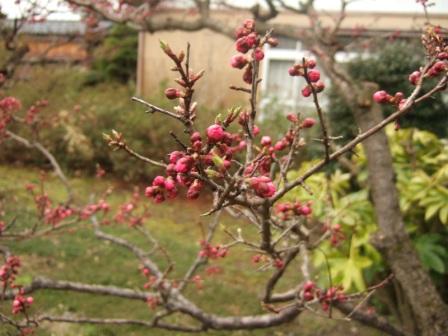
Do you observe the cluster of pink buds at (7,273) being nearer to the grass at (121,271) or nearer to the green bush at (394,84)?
the grass at (121,271)

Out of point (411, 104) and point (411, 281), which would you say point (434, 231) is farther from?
point (411, 104)

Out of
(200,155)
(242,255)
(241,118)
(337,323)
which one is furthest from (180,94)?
(242,255)

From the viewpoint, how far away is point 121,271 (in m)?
5.64

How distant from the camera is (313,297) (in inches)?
106

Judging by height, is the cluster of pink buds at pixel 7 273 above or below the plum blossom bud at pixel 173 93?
below

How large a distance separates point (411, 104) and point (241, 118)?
18.9 inches

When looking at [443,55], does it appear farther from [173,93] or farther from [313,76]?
[173,93]

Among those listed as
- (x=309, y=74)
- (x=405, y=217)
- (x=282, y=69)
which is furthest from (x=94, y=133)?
(x=309, y=74)

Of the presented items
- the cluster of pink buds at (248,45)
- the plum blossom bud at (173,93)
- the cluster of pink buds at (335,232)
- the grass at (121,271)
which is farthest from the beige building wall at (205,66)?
the plum blossom bud at (173,93)

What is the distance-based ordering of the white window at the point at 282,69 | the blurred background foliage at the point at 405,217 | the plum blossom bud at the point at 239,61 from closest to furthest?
1. the plum blossom bud at the point at 239,61
2. the blurred background foliage at the point at 405,217
3. the white window at the point at 282,69

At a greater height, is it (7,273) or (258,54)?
(258,54)

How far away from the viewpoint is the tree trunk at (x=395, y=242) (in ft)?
10.3

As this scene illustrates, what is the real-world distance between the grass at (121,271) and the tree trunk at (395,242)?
1.21 m

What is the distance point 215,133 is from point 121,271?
4.85m
